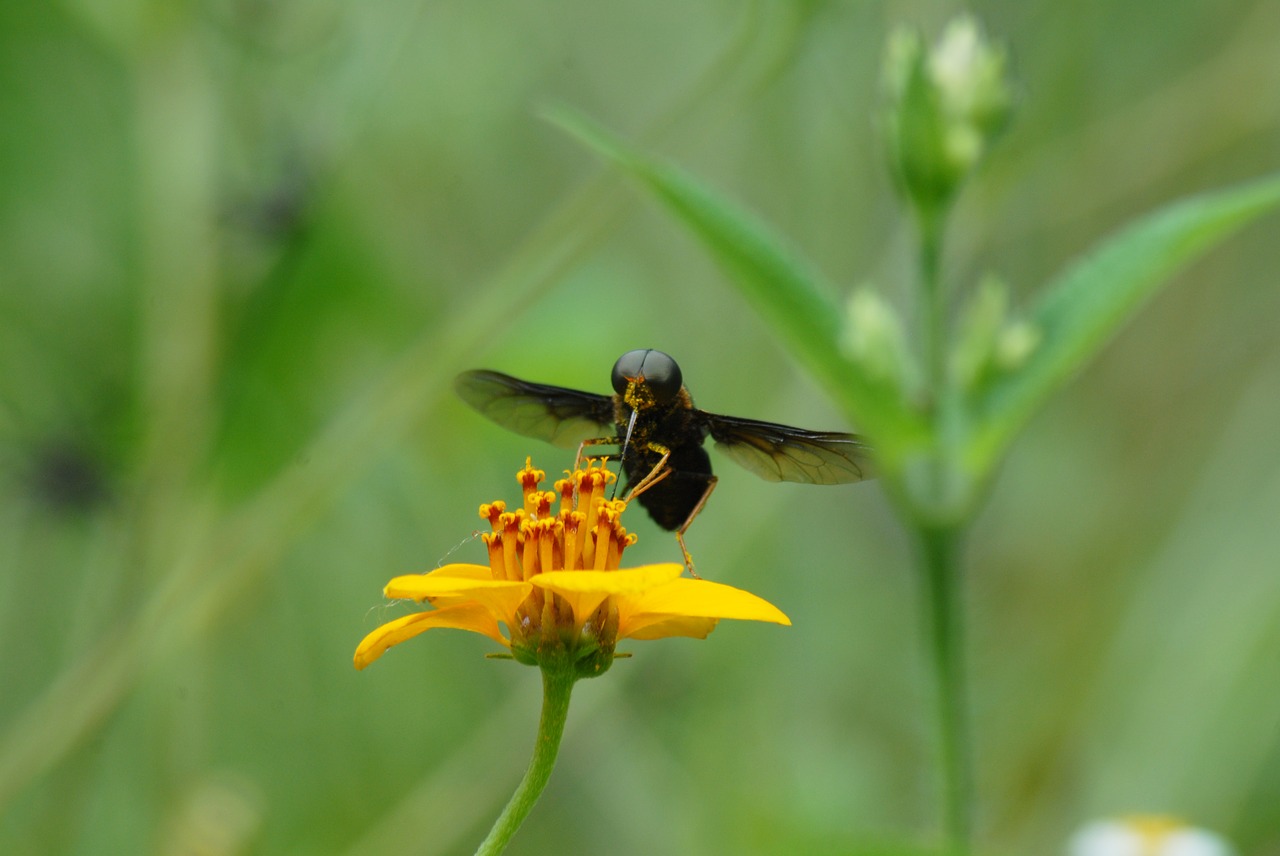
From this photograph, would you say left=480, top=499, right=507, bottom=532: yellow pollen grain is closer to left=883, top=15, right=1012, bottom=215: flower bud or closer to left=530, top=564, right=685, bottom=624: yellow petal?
left=530, top=564, right=685, bottom=624: yellow petal

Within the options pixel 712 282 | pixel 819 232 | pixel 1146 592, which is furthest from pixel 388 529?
pixel 1146 592

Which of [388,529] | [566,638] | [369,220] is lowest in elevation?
[566,638]

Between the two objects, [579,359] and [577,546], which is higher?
[579,359]

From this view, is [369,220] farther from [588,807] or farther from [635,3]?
[588,807]

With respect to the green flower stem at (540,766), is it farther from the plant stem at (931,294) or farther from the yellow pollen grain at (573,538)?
the plant stem at (931,294)

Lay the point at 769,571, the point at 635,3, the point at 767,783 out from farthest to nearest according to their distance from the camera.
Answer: the point at 635,3 → the point at 769,571 → the point at 767,783

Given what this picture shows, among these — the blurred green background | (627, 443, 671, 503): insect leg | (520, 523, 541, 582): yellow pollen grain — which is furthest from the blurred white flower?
(520, 523, 541, 582): yellow pollen grain

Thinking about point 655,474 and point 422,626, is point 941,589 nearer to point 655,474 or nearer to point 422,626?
point 655,474

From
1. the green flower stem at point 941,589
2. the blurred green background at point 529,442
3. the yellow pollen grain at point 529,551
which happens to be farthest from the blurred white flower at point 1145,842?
the yellow pollen grain at point 529,551
